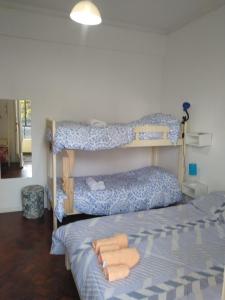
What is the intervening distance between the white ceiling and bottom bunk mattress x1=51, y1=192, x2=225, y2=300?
2.19 meters

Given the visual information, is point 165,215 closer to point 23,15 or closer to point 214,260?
point 214,260

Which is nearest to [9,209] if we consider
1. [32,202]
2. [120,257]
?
[32,202]

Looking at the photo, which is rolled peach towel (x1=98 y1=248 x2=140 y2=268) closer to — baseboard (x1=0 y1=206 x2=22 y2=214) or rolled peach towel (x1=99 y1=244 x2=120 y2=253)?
rolled peach towel (x1=99 y1=244 x2=120 y2=253)

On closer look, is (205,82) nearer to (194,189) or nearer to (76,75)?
(194,189)

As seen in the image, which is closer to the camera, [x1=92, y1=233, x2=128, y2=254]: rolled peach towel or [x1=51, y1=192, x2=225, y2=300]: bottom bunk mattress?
[x1=51, y1=192, x2=225, y2=300]: bottom bunk mattress

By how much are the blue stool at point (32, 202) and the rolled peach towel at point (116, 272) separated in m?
2.00

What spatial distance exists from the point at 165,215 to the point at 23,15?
2.97m

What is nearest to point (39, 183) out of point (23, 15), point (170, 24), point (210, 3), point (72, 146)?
point (72, 146)

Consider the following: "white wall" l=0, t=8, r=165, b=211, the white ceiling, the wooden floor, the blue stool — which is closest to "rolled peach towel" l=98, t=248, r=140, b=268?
the wooden floor

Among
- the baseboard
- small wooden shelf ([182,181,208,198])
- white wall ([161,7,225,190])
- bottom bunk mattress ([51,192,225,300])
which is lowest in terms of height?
the baseboard

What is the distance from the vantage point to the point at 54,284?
6.91 feet

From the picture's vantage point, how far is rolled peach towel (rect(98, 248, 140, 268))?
1619 millimetres

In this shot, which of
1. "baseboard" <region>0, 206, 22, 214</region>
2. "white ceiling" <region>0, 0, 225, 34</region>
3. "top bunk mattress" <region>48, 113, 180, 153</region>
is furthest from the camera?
"baseboard" <region>0, 206, 22, 214</region>

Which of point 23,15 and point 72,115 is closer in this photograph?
point 23,15
